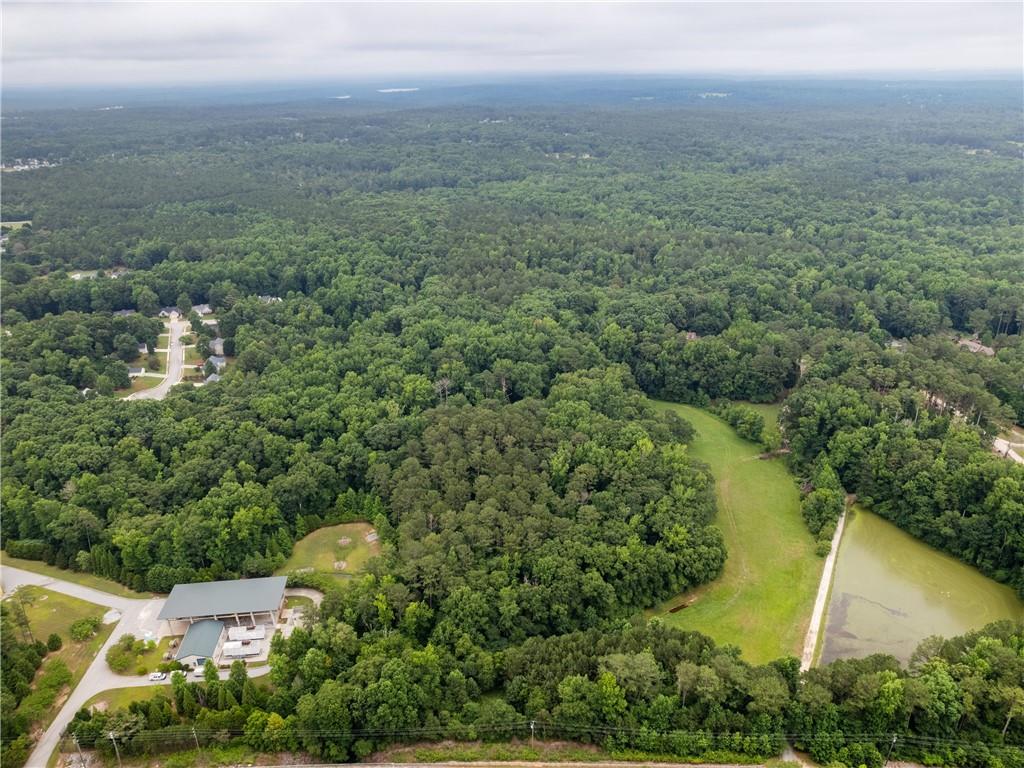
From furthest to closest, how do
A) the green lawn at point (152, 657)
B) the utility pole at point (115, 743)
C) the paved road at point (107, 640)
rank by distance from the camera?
1. the green lawn at point (152, 657)
2. the paved road at point (107, 640)
3. the utility pole at point (115, 743)

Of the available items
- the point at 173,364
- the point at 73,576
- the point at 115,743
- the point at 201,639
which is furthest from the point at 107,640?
the point at 173,364

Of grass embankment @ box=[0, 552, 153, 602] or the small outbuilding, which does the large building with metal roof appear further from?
grass embankment @ box=[0, 552, 153, 602]

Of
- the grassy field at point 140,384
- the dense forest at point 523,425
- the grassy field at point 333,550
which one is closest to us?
the dense forest at point 523,425

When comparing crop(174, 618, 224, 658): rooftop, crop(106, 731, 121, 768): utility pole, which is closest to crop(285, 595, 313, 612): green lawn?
crop(174, 618, 224, 658): rooftop

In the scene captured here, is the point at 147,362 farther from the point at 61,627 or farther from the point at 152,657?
the point at 152,657

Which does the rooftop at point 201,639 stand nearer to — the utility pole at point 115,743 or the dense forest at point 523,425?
the dense forest at point 523,425

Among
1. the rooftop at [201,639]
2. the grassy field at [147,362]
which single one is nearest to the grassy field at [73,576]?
the rooftop at [201,639]
